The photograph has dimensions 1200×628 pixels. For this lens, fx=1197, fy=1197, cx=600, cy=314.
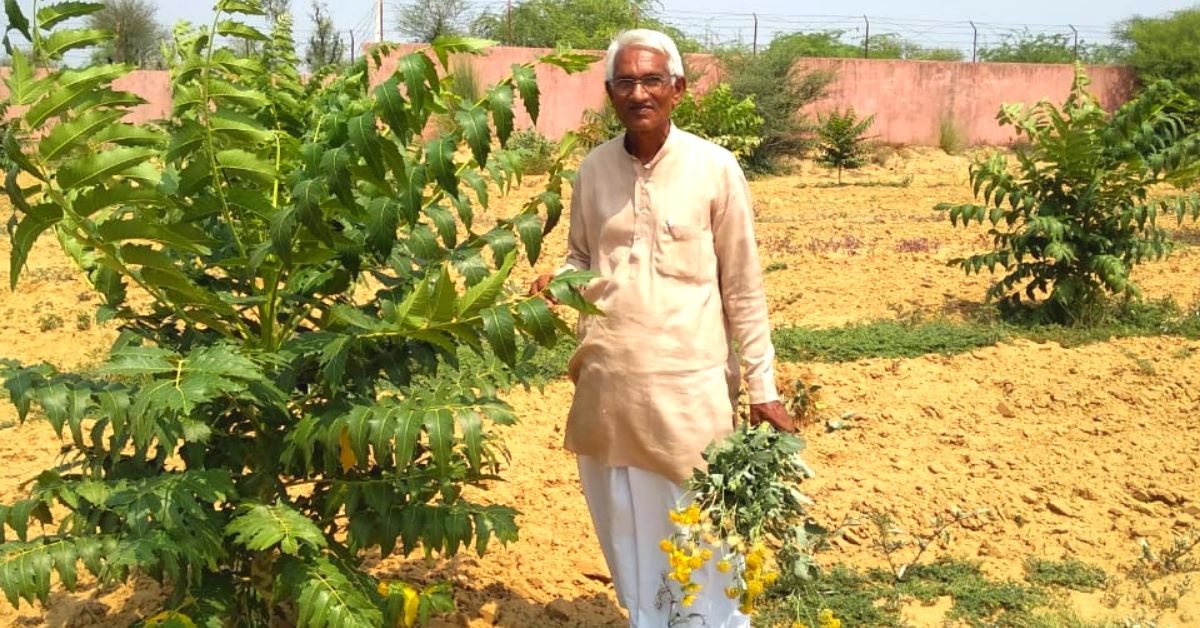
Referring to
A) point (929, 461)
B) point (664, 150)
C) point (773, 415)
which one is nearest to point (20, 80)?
point (664, 150)

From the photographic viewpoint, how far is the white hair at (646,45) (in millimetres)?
2861

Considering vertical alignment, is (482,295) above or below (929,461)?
above

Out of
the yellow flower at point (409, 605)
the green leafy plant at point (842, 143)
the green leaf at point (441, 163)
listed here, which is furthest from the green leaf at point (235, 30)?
the green leafy plant at point (842, 143)

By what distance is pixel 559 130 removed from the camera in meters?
20.7

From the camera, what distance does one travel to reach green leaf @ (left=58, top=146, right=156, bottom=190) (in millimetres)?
2254

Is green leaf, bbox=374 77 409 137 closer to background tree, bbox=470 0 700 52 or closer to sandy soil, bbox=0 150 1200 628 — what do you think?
sandy soil, bbox=0 150 1200 628

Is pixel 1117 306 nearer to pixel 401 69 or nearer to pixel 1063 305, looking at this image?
pixel 1063 305

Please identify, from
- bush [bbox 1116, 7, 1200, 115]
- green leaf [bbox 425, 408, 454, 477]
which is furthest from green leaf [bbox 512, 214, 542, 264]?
bush [bbox 1116, 7, 1200, 115]

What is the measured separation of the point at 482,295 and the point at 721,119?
14491 millimetres

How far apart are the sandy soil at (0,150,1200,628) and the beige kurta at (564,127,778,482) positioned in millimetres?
980

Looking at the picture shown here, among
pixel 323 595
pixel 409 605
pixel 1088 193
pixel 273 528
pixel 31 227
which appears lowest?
pixel 409 605

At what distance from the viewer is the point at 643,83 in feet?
9.43

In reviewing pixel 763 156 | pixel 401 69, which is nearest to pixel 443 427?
pixel 401 69

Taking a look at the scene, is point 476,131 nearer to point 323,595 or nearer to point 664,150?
point 664,150
